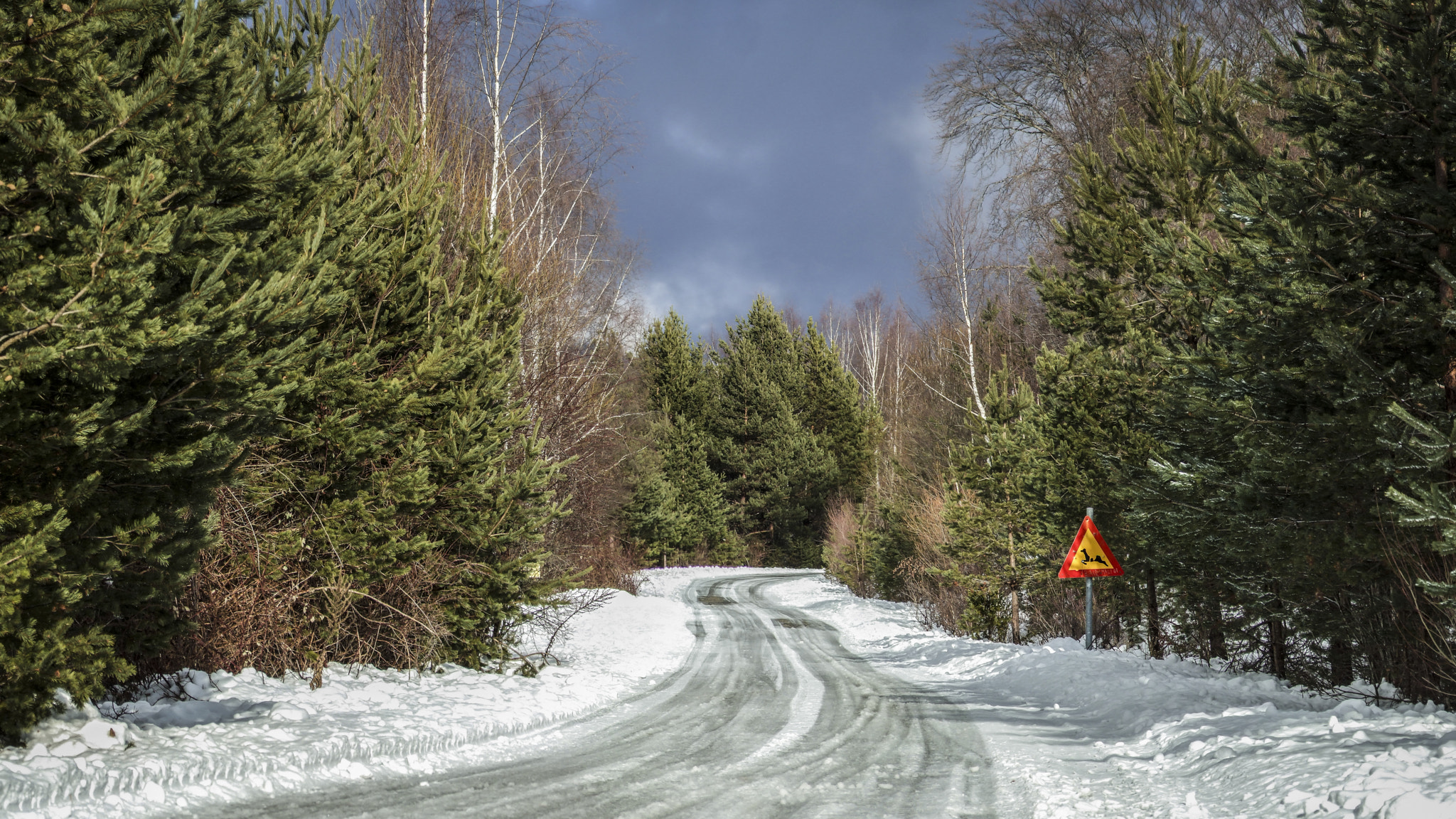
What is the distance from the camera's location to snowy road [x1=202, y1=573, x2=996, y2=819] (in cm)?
518

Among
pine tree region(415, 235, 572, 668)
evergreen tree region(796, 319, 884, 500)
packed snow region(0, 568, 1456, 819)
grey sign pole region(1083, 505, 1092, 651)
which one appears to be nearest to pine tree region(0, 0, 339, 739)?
packed snow region(0, 568, 1456, 819)

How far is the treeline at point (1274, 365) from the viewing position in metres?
5.97

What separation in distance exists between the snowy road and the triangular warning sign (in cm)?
271

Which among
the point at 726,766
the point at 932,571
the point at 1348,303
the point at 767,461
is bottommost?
the point at 726,766

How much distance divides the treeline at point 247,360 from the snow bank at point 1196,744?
19.1 ft

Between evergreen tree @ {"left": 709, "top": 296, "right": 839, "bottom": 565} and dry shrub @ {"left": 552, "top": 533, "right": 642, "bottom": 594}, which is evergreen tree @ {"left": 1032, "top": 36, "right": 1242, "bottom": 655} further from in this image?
evergreen tree @ {"left": 709, "top": 296, "right": 839, "bottom": 565}

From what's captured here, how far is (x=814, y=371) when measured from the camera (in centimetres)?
5906

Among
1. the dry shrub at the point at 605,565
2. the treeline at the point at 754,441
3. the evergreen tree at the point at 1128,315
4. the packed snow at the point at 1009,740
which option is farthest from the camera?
the treeline at the point at 754,441

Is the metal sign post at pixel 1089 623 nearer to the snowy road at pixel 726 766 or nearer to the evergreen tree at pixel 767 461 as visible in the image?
the snowy road at pixel 726 766

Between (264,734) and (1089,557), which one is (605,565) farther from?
(264,734)

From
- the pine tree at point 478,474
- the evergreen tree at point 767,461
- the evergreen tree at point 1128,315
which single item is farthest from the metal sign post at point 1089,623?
the evergreen tree at point 767,461

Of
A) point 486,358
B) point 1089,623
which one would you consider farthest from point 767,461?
point 486,358

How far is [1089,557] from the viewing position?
36.1 feet

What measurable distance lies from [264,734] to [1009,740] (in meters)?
6.21
